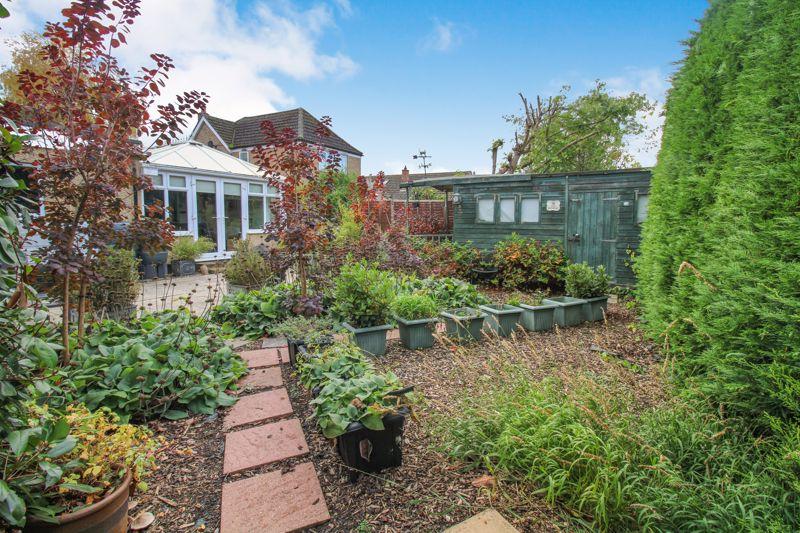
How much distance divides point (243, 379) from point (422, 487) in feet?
6.44

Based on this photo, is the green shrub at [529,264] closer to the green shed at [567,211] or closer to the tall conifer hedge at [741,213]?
the green shed at [567,211]

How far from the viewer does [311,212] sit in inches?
157

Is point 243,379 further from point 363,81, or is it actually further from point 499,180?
point 363,81

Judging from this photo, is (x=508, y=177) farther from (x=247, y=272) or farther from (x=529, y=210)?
(x=247, y=272)

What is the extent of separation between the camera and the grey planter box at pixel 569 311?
484 centimetres

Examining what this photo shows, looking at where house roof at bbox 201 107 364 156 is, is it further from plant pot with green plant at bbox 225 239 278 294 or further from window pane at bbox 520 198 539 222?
plant pot with green plant at bbox 225 239 278 294

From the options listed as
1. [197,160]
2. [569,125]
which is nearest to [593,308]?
[197,160]

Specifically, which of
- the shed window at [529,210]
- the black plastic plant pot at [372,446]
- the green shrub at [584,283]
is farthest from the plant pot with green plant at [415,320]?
the shed window at [529,210]

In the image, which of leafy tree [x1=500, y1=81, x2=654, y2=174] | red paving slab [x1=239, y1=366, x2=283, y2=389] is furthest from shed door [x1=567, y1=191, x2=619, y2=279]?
leafy tree [x1=500, y1=81, x2=654, y2=174]

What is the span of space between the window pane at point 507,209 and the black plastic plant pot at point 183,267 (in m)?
7.43

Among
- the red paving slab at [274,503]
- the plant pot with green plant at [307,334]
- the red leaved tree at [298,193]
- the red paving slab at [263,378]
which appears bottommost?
the red paving slab at [274,503]

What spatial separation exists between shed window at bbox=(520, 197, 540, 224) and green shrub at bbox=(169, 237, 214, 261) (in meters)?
7.78

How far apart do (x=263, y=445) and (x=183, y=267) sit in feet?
26.9

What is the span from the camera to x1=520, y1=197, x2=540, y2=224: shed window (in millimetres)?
8289
